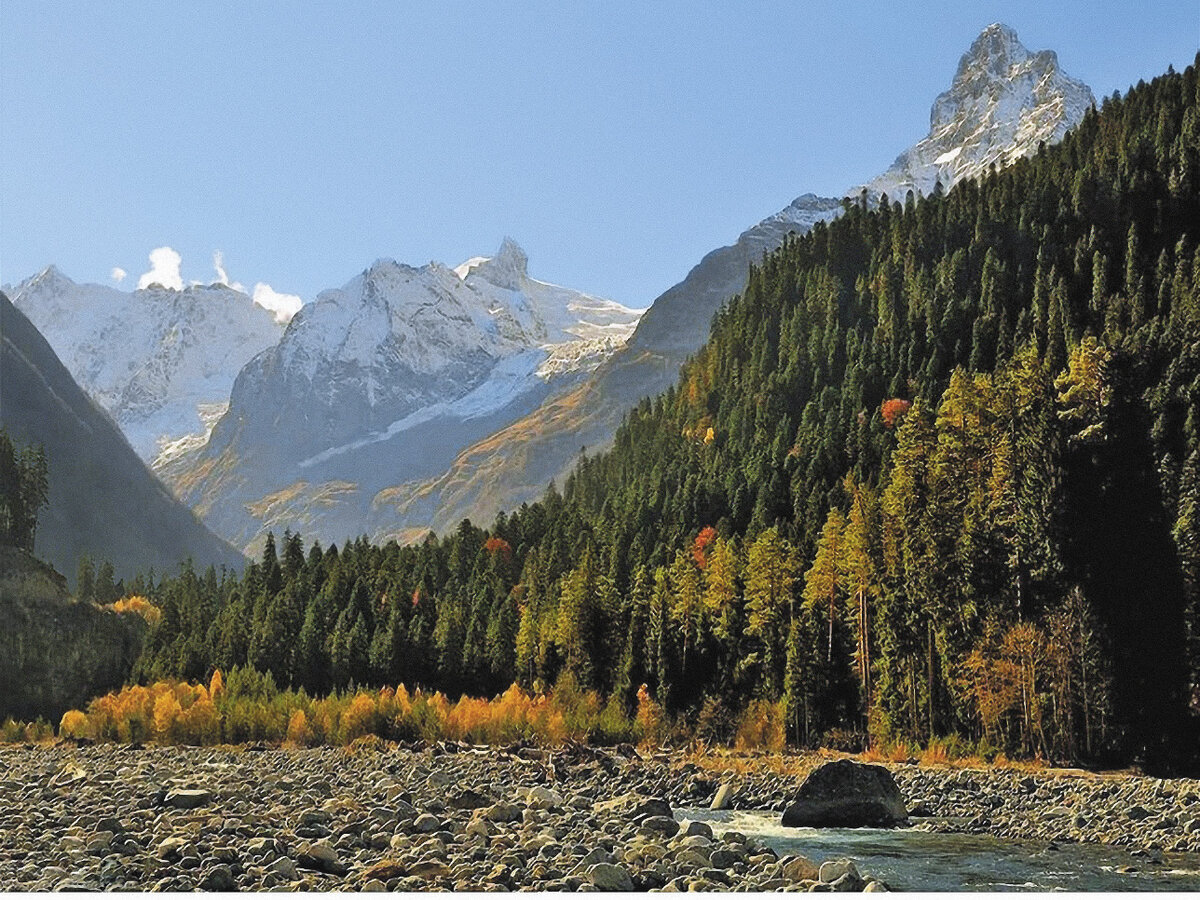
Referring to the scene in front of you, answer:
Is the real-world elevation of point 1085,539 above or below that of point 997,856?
above

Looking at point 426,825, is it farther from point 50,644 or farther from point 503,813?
point 50,644

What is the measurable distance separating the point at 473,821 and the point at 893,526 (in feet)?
124

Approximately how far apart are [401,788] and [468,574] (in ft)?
306

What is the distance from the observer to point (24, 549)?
142875 millimetres

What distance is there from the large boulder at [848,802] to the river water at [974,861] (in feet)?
2.70

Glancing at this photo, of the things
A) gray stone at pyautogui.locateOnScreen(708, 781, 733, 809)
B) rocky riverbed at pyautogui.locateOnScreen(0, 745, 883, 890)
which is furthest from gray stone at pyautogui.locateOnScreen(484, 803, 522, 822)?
gray stone at pyautogui.locateOnScreen(708, 781, 733, 809)

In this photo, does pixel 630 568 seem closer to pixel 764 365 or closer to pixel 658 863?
pixel 764 365

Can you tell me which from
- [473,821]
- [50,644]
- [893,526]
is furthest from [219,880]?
[50,644]

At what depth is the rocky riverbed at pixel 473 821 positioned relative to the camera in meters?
22.8

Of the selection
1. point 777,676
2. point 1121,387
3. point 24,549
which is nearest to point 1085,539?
point 1121,387

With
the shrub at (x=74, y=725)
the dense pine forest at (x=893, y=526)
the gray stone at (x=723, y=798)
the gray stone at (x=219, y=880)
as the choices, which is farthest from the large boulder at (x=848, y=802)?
the shrub at (x=74, y=725)

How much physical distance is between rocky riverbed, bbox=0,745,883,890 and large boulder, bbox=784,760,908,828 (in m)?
5.95

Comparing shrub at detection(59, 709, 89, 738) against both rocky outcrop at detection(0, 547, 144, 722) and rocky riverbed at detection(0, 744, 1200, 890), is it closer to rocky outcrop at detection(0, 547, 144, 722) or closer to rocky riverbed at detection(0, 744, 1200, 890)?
rocky outcrop at detection(0, 547, 144, 722)

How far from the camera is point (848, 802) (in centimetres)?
3884
